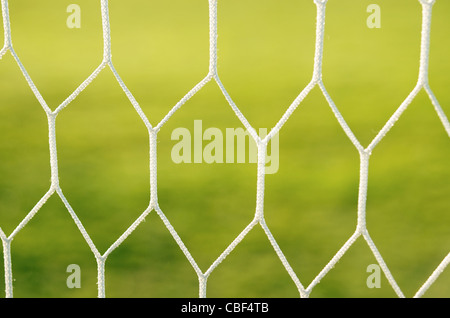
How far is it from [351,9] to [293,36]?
2.00 ft

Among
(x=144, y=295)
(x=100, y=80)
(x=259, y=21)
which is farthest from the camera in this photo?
(x=259, y=21)

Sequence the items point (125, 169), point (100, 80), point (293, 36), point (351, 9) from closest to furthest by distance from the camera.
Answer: point (125, 169), point (100, 80), point (293, 36), point (351, 9)

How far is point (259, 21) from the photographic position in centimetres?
294

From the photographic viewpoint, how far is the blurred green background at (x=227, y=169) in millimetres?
1097

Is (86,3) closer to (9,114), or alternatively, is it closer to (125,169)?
(9,114)

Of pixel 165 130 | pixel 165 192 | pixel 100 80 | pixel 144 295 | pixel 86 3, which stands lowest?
pixel 144 295

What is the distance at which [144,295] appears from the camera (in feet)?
3.39

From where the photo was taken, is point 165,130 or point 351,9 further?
point 351,9

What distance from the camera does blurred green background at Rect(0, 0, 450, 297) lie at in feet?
3.60

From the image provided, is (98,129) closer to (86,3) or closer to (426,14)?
(426,14)

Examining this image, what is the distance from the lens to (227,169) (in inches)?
57.5

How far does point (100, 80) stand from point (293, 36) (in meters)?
0.95

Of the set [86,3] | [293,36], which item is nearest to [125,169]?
[293,36]

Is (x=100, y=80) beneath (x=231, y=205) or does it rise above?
above
